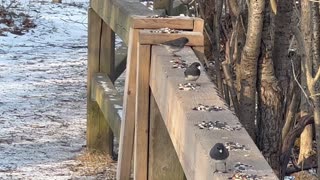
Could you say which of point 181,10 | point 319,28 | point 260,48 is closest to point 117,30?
point 260,48

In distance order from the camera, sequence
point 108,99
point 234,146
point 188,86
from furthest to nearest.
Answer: point 108,99, point 188,86, point 234,146

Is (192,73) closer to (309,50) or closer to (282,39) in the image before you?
(309,50)

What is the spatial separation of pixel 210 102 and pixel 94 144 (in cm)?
322

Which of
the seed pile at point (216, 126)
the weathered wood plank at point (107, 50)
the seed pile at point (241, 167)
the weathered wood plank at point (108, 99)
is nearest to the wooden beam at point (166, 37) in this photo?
the seed pile at point (216, 126)

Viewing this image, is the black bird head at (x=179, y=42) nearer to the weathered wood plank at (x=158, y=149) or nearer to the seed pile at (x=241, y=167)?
the weathered wood plank at (x=158, y=149)

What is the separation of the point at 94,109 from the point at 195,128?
135 inches

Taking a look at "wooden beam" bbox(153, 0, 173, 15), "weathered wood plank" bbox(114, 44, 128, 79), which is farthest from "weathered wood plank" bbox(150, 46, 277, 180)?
"wooden beam" bbox(153, 0, 173, 15)

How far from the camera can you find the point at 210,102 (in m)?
2.21

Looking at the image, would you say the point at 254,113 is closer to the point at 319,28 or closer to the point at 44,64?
the point at 319,28

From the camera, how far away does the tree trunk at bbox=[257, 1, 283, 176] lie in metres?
3.76

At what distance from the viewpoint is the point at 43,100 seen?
723cm

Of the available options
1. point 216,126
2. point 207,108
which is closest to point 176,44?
point 207,108

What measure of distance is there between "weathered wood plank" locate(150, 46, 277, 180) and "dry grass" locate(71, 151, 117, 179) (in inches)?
87.4

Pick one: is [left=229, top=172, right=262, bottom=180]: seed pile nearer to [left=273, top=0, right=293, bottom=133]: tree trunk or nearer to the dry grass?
[left=273, top=0, right=293, bottom=133]: tree trunk
